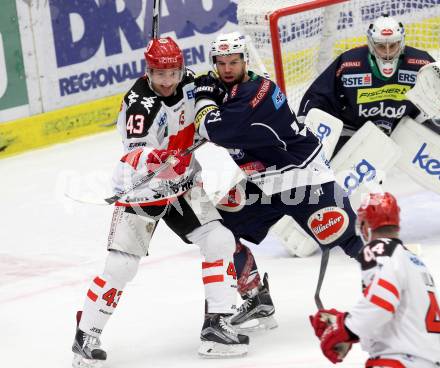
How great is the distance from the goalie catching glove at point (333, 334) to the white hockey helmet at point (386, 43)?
8.41 feet

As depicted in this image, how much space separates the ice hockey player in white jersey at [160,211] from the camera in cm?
431

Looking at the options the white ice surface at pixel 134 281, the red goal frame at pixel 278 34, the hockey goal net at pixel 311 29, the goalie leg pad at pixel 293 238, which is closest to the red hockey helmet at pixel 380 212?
the white ice surface at pixel 134 281

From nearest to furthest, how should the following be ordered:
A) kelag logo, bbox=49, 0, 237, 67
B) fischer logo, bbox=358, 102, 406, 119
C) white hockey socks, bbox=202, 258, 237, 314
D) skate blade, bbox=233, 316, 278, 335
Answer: white hockey socks, bbox=202, 258, 237, 314 → skate blade, bbox=233, 316, 278, 335 → fischer logo, bbox=358, 102, 406, 119 → kelag logo, bbox=49, 0, 237, 67

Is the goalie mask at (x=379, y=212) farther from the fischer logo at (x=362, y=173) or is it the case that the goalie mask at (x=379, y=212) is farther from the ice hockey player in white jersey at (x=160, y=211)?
the fischer logo at (x=362, y=173)

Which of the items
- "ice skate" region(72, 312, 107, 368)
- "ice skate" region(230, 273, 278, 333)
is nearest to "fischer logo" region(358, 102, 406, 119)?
"ice skate" region(230, 273, 278, 333)

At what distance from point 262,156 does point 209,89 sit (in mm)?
383

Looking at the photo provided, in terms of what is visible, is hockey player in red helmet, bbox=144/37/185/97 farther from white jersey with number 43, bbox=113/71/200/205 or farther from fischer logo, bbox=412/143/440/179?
fischer logo, bbox=412/143/440/179

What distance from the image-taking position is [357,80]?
5789 millimetres

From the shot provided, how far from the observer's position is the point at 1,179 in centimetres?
714

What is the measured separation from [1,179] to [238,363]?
3.16 m

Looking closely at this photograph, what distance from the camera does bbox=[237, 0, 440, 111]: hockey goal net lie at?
633 cm

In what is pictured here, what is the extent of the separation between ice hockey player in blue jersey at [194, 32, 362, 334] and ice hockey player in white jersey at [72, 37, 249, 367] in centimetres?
12

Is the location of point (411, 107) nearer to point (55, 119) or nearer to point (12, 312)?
point (12, 312)

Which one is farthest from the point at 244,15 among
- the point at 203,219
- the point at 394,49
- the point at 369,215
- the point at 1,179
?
the point at 369,215
